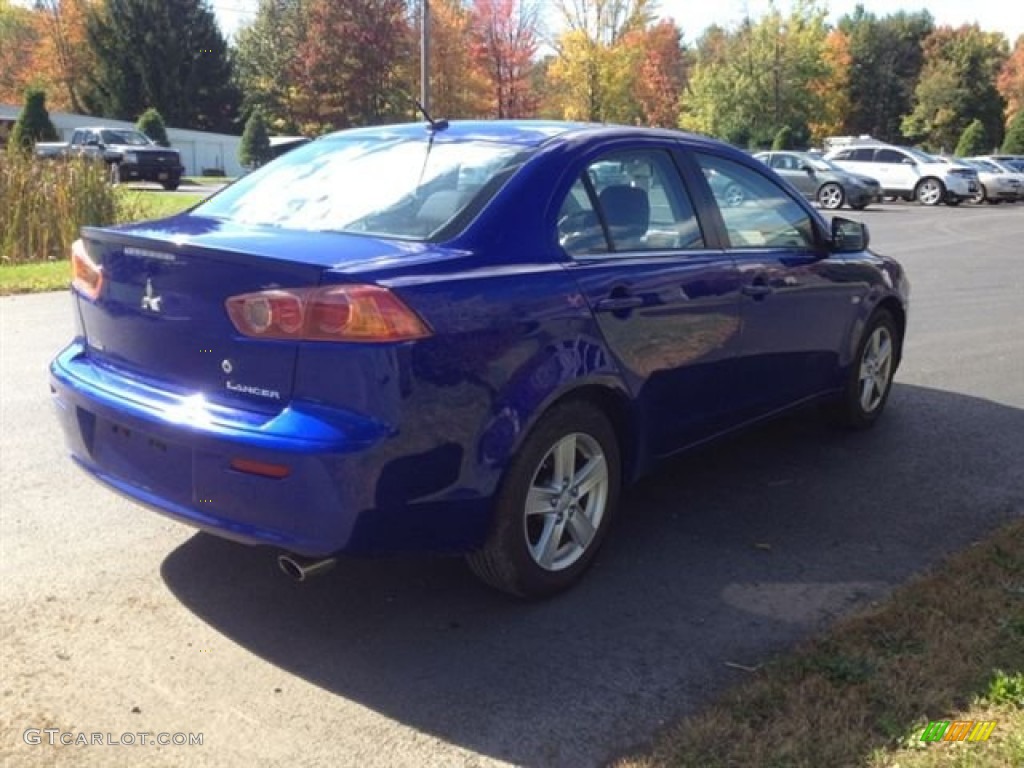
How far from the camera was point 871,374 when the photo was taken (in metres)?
5.85

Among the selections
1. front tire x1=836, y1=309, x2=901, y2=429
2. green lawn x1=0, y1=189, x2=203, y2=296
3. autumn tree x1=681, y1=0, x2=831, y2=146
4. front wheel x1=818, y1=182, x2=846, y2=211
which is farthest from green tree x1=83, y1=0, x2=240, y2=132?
front tire x1=836, y1=309, x2=901, y2=429

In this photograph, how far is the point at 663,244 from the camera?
4160 millimetres

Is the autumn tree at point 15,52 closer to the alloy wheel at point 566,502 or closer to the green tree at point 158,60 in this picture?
the green tree at point 158,60

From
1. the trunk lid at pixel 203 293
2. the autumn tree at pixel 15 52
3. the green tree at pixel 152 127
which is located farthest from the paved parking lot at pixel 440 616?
the autumn tree at pixel 15 52

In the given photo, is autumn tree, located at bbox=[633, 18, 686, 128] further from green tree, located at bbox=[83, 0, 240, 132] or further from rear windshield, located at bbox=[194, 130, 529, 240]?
rear windshield, located at bbox=[194, 130, 529, 240]

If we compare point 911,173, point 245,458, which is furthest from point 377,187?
point 911,173

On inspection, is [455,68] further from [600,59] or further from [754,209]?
[754,209]

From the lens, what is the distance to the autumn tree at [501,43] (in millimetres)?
52531

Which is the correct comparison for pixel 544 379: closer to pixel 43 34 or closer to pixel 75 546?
pixel 75 546

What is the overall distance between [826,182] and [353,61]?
106 feet

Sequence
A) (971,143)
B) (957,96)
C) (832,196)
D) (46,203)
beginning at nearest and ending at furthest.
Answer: (46,203) < (832,196) < (971,143) < (957,96)

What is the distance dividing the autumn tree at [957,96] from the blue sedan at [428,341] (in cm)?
6714

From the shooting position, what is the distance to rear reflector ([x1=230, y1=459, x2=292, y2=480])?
9.80ft

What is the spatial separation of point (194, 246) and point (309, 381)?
Result: 2.13 feet
